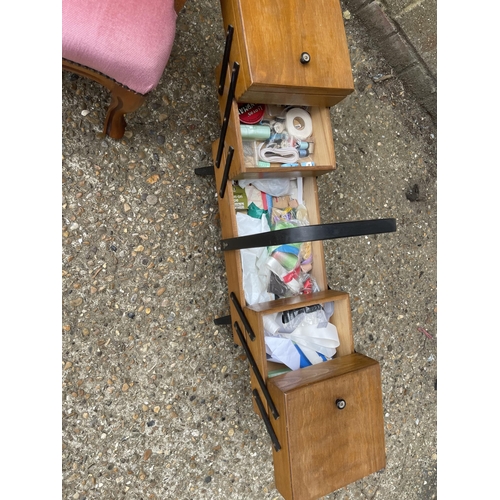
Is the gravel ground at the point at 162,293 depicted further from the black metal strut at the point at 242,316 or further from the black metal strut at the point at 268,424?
the black metal strut at the point at 268,424

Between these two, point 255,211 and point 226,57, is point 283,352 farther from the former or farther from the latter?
point 226,57

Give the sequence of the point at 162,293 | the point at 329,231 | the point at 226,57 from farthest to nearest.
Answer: the point at 162,293 < the point at 226,57 < the point at 329,231

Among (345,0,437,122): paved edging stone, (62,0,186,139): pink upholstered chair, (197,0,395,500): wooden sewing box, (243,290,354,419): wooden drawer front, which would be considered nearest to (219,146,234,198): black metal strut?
(197,0,395,500): wooden sewing box

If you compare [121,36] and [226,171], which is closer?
[121,36]

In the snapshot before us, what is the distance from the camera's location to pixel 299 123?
125cm

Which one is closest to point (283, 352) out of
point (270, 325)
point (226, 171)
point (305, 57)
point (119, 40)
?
point (270, 325)

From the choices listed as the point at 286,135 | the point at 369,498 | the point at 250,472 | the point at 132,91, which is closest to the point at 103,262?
the point at 132,91

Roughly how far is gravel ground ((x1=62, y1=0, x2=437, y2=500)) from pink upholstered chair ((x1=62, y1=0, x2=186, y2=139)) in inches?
14.7

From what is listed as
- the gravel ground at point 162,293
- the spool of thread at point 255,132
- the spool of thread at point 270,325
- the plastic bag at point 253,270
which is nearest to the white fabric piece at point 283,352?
the spool of thread at point 270,325

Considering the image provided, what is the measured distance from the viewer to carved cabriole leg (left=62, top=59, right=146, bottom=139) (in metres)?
0.98

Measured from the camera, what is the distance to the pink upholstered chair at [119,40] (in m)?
0.87

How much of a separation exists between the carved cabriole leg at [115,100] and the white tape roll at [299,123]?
426 millimetres

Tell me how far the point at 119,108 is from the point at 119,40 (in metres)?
0.28

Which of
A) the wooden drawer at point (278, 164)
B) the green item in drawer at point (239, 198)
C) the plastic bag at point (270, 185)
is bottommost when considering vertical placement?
the green item in drawer at point (239, 198)
